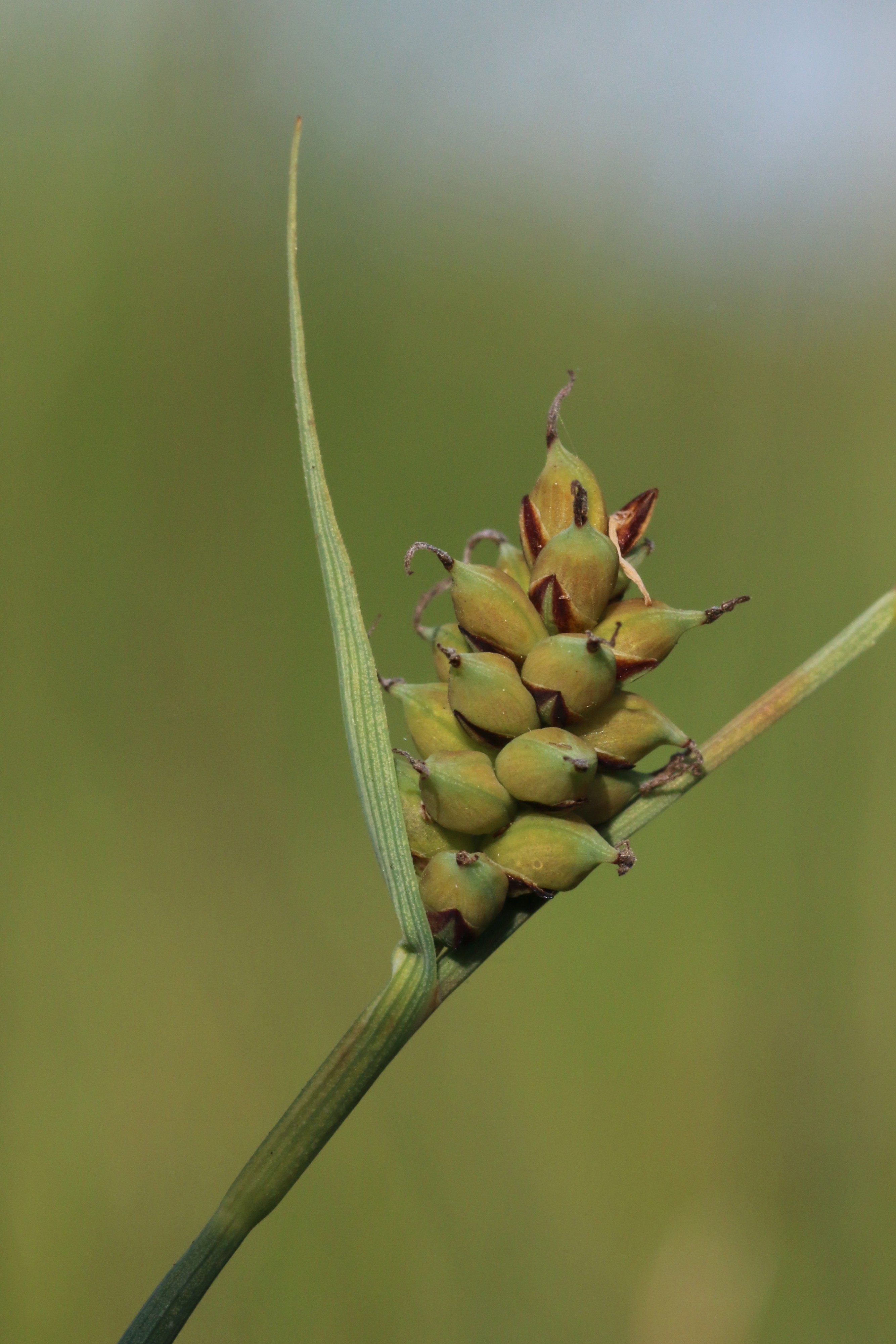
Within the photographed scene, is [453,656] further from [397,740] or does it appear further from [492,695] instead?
[397,740]

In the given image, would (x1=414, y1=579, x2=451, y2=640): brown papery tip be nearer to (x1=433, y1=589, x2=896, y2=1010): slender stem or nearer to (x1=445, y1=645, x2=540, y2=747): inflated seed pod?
(x1=445, y1=645, x2=540, y2=747): inflated seed pod

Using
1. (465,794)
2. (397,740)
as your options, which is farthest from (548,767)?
(397,740)

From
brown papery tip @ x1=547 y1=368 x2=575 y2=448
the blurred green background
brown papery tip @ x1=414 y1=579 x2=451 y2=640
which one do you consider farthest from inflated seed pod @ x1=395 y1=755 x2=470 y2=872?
the blurred green background

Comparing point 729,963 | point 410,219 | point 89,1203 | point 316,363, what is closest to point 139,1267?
point 89,1203

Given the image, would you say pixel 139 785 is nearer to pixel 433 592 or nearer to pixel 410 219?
pixel 433 592

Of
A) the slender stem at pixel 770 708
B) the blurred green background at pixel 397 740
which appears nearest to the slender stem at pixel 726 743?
the slender stem at pixel 770 708

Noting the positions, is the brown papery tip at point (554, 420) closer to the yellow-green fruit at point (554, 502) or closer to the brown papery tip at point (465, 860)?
the yellow-green fruit at point (554, 502)
